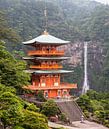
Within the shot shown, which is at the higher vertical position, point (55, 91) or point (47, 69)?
point (47, 69)

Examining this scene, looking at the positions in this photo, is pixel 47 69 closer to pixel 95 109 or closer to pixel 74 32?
pixel 95 109

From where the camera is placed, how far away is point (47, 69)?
38.8m

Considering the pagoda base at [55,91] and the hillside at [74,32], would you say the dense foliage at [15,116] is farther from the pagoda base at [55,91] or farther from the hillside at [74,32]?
the hillside at [74,32]

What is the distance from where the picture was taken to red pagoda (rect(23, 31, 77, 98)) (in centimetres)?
3812

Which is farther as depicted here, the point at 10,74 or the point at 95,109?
the point at 95,109

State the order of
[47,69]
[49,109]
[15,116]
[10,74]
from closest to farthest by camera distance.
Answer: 1. [15,116]
2. [10,74]
3. [49,109]
4. [47,69]

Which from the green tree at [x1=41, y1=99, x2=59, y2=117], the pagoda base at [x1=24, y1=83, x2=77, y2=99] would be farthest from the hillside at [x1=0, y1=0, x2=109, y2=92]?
the green tree at [x1=41, y1=99, x2=59, y2=117]

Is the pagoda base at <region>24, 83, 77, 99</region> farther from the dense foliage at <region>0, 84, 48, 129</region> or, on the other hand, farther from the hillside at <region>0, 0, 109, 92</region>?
the hillside at <region>0, 0, 109, 92</region>

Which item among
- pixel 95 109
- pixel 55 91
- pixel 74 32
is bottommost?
pixel 95 109

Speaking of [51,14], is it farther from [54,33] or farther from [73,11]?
[73,11]

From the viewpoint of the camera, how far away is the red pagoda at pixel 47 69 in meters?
38.1

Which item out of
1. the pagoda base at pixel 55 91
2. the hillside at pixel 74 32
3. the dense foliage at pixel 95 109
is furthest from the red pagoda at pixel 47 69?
the hillside at pixel 74 32

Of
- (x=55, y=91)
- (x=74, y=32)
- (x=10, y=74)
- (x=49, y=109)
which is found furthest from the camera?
(x=74, y=32)

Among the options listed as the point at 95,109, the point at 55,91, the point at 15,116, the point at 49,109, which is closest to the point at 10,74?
the point at 49,109
